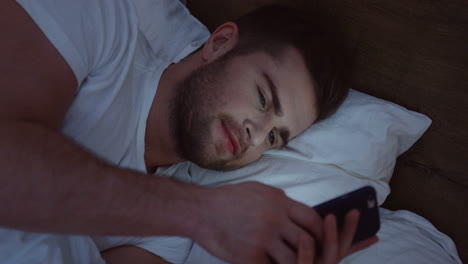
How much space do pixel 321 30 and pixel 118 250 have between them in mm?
842

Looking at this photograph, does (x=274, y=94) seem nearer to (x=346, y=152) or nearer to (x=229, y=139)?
(x=229, y=139)

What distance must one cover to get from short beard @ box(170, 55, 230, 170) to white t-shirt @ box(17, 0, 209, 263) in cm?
9

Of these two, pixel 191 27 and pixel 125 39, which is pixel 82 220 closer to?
pixel 125 39

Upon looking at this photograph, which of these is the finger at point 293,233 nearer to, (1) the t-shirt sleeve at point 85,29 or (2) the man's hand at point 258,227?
(2) the man's hand at point 258,227

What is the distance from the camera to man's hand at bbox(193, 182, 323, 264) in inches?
26.9

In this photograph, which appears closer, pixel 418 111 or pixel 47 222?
pixel 47 222

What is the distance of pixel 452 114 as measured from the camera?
1.11m

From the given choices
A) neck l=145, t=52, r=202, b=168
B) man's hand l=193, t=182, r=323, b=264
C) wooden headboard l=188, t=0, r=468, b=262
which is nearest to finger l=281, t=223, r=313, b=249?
man's hand l=193, t=182, r=323, b=264

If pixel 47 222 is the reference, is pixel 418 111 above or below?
below

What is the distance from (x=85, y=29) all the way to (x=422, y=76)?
0.85 metres

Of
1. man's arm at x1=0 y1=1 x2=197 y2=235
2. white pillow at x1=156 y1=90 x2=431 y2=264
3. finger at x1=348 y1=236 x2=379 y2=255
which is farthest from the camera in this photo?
white pillow at x1=156 y1=90 x2=431 y2=264

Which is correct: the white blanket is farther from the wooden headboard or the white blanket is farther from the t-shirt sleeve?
the t-shirt sleeve

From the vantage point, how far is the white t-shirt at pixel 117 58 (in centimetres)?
83

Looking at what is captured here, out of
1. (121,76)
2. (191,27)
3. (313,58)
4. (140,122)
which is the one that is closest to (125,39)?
(121,76)
